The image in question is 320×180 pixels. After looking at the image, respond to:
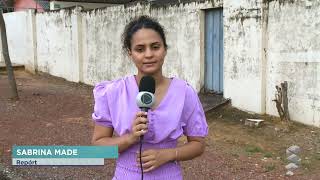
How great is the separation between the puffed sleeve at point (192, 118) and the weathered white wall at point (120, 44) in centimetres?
712

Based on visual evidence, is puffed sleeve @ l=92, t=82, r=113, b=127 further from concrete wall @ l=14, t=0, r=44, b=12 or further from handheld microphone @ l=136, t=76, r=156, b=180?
concrete wall @ l=14, t=0, r=44, b=12

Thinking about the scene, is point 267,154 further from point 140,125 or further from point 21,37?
point 21,37

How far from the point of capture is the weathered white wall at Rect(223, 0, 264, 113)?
28.5 ft

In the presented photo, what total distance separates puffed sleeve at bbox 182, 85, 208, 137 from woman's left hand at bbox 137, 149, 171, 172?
0.20 metres

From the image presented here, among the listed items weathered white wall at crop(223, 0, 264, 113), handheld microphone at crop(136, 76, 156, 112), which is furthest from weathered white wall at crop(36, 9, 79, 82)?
handheld microphone at crop(136, 76, 156, 112)

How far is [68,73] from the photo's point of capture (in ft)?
51.9

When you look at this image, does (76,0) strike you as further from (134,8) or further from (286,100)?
(286,100)

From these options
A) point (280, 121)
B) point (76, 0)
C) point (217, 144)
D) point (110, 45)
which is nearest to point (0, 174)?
point (217, 144)

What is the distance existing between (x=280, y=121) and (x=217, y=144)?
1.52m

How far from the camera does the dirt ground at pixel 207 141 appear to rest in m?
5.58

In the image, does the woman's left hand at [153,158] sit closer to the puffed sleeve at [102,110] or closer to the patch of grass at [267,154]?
the puffed sleeve at [102,110]

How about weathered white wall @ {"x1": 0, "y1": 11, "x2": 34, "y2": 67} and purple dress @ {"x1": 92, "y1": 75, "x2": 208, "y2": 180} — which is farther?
weathered white wall @ {"x1": 0, "y1": 11, "x2": 34, "y2": 67}

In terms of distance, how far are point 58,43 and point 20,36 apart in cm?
370

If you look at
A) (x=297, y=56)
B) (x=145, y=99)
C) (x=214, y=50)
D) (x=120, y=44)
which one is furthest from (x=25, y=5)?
(x=145, y=99)
